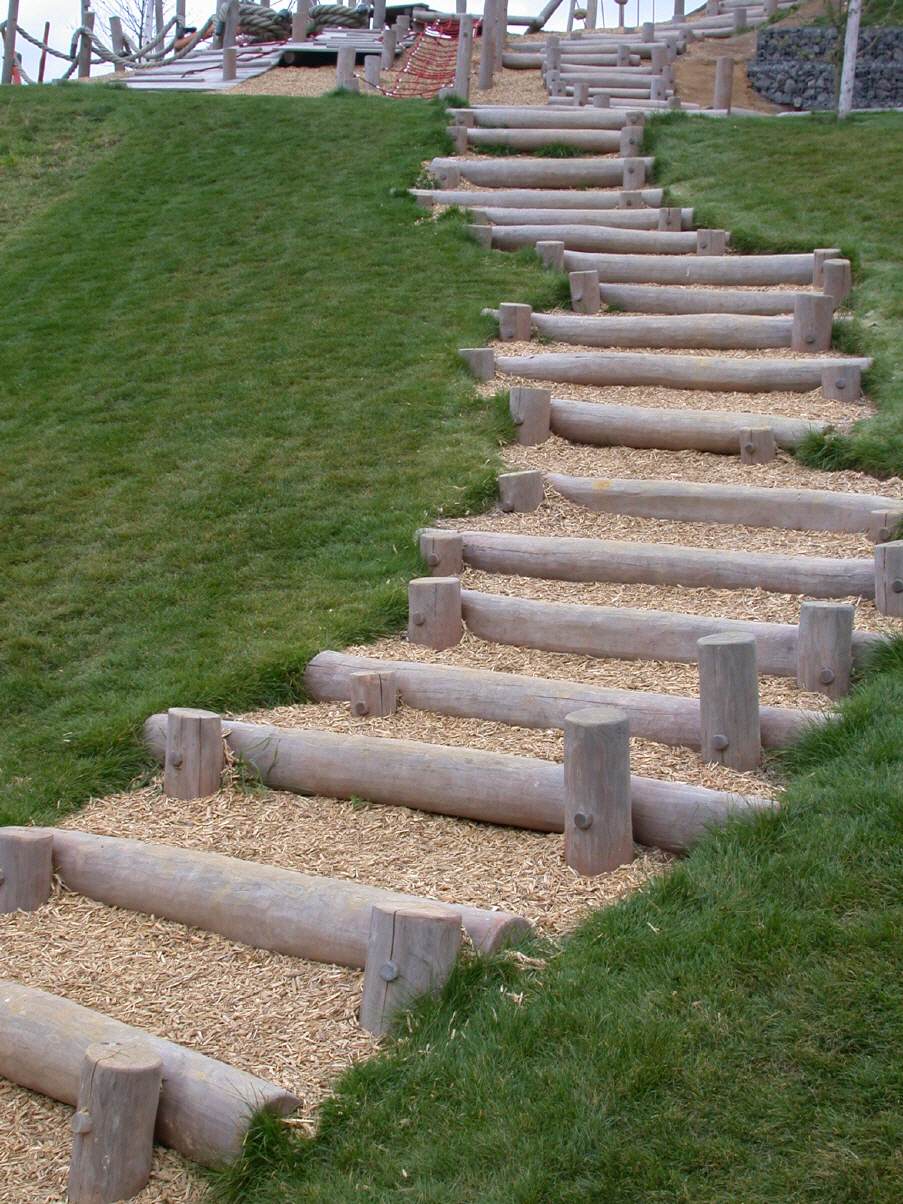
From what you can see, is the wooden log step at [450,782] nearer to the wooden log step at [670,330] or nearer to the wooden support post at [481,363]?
the wooden support post at [481,363]

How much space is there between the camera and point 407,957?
13.3ft

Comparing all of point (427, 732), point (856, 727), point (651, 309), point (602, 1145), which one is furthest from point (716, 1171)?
point (651, 309)

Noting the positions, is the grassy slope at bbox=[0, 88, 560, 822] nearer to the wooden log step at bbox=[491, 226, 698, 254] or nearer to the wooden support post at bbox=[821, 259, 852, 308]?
the wooden log step at bbox=[491, 226, 698, 254]

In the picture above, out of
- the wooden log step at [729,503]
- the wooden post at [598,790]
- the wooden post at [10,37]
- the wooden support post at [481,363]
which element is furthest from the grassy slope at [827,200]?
the wooden post at [10,37]

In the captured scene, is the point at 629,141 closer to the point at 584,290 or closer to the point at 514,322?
the point at 584,290

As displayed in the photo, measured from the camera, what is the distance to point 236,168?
1565cm

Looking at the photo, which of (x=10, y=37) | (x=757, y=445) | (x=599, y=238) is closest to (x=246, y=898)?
(x=757, y=445)

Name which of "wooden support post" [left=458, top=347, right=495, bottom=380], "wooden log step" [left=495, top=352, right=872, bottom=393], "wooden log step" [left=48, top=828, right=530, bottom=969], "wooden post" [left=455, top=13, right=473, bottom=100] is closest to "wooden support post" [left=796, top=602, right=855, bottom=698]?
"wooden log step" [left=48, top=828, right=530, bottom=969]

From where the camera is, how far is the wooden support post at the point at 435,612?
6.72 metres

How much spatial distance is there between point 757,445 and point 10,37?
20.6 metres

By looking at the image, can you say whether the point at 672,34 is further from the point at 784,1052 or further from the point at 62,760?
the point at 784,1052

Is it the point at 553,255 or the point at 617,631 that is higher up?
the point at 553,255

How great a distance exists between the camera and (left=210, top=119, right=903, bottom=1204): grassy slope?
10.7 feet

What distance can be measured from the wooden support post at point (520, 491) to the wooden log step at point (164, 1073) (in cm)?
443
